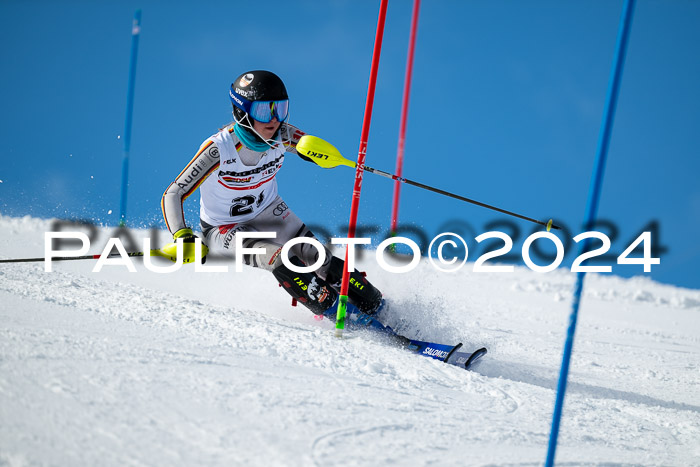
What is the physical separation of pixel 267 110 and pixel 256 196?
682mm

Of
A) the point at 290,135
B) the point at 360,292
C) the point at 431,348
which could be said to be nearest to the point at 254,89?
the point at 290,135

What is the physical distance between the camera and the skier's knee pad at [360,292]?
368 centimetres

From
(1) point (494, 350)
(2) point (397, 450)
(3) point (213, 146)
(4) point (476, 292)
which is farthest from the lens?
(4) point (476, 292)

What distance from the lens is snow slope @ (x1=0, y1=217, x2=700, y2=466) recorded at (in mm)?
→ 1785

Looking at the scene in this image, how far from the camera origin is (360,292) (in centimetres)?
368

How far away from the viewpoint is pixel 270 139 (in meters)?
3.73

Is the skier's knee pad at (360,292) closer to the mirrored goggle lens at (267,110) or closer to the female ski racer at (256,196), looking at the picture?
the female ski racer at (256,196)

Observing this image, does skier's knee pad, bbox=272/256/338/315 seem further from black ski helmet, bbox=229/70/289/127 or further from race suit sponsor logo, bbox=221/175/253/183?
black ski helmet, bbox=229/70/289/127

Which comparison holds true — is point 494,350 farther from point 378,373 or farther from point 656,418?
point 378,373

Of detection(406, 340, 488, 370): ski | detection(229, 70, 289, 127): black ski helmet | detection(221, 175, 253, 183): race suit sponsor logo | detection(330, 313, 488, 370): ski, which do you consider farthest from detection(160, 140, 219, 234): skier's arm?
detection(406, 340, 488, 370): ski

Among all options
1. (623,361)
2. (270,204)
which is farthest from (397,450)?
(623,361)

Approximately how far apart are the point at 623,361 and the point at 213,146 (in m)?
3.23

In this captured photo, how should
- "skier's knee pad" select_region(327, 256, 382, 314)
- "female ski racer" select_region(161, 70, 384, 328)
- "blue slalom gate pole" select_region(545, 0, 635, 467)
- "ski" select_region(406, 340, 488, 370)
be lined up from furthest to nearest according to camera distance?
"skier's knee pad" select_region(327, 256, 382, 314)
"female ski racer" select_region(161, 70, 384, 328)
"ski" select_region(406, 340, 488, 370)
"blue slalom gate pole" select_region(545, 0, 635, 467)

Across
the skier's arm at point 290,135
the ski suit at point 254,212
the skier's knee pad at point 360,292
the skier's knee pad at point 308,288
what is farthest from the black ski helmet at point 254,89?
the skier's knee pad at point 360,292
